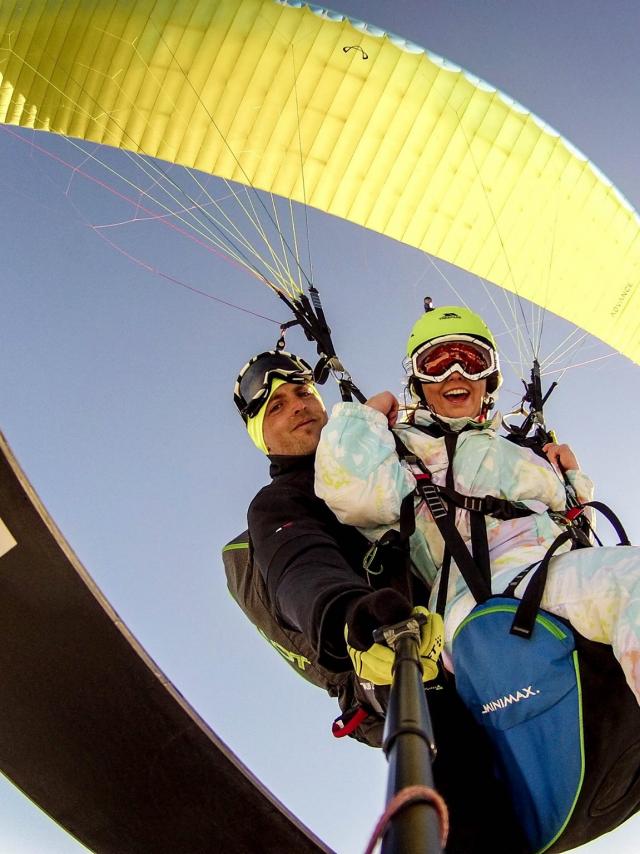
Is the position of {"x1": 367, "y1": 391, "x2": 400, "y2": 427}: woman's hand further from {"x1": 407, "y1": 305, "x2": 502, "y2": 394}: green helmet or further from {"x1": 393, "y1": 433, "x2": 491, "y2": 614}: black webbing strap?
{"x1": 407, "y1": 305, "x2": 502, "y2": 394}: green helmet

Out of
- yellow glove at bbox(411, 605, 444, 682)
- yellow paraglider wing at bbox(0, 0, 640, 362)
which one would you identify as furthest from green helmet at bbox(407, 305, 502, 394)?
yellow paraglider wing at bbox(0, 0, 640, 362)

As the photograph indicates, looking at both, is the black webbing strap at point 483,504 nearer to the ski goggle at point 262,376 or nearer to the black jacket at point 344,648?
the black jacket at point 344,648

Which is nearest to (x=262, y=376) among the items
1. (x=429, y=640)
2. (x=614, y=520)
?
(x=614, y=520)

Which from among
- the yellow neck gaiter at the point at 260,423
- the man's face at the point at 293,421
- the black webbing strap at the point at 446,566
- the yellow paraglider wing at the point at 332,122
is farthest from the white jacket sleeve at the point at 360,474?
the yellow paraglider wing at the point at 332,122

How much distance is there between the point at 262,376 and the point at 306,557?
3.18 feet

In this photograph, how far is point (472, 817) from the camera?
1.49m

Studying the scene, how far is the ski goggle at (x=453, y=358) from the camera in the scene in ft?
7.29

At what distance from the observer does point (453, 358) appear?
2232 mm

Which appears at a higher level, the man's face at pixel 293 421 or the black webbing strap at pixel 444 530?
the man's face at pixel 293 421

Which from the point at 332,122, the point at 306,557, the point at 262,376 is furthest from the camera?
the point at 332,122

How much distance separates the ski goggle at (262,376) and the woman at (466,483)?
0.42 m

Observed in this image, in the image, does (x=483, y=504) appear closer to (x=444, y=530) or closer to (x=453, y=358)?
(x=444, y=530)

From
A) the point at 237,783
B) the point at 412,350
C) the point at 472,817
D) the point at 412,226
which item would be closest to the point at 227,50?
the point at 412,226

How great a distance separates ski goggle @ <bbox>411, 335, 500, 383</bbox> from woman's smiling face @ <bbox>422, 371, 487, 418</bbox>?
23 mm
